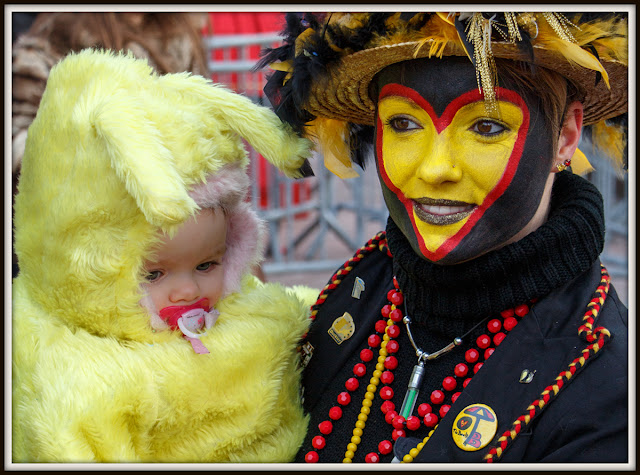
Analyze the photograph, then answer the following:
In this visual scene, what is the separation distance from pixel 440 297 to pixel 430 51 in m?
0.64

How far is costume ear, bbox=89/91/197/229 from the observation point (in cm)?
177

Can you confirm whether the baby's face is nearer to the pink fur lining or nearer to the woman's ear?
the pink fur lining

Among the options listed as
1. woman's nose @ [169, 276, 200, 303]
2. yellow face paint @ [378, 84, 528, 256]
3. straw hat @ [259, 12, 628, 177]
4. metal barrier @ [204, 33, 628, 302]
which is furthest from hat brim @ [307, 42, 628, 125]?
metal barrier @ [204, 33, 628, 302]

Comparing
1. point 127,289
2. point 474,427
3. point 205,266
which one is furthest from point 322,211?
point 474,427

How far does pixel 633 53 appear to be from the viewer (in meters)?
1.76

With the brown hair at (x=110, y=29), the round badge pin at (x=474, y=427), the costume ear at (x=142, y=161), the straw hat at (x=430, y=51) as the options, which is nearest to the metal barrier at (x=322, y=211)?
the brown hair at (x=110, y=29)

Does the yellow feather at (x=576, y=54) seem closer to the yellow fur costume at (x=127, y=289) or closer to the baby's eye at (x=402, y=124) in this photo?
the baby's eye at (x=402, y=124)

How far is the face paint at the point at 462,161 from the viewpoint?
1.80 metres

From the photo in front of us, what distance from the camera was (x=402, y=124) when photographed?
194cm

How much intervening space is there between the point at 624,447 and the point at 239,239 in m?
1.22

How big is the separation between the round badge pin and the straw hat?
0.75m

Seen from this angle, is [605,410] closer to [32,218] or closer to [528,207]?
[528,207]

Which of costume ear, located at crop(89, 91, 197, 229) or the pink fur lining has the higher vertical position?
costume ear, located at crop(89, 91, 197, 229)

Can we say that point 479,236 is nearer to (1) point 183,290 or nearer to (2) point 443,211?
(2) point 443,211
